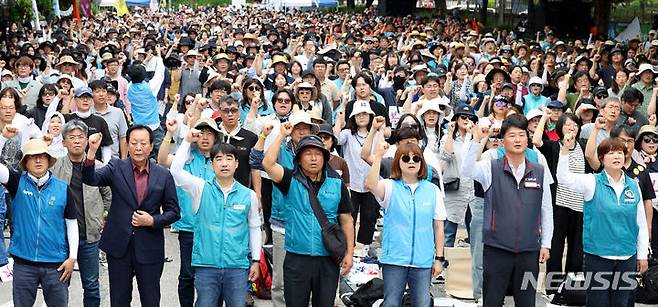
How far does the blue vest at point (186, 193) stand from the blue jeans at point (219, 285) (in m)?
0.72

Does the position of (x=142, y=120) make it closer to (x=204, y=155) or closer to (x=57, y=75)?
(x=57, y=75)

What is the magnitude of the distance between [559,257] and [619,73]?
16.6ft

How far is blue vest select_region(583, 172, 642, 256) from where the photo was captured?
7199 millimetres

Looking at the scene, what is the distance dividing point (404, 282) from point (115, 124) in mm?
4256

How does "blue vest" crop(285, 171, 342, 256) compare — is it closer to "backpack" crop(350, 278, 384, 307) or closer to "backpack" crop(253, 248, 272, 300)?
"backpack" crop(350, 278, 384, 307)

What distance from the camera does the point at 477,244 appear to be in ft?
27.1

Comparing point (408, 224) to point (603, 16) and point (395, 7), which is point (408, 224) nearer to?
point (603, 16)

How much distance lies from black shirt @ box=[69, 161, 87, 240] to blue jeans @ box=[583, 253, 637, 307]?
12.2ft

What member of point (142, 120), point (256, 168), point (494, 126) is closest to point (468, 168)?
point (494, 126)

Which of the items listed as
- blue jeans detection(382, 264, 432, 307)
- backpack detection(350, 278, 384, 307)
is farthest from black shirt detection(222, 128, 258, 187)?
blue jeans detection(382, 264, 432, 307)

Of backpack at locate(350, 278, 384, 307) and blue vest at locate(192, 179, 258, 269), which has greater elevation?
blue vest at locate(192, 179, 258, 269)

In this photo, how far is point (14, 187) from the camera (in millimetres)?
6801

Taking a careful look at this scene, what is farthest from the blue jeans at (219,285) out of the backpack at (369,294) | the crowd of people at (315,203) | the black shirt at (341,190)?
the backpack at (369,294)

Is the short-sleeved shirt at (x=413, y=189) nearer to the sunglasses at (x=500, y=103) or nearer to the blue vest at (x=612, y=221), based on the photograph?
the blue vest at (x=612, y=221)
